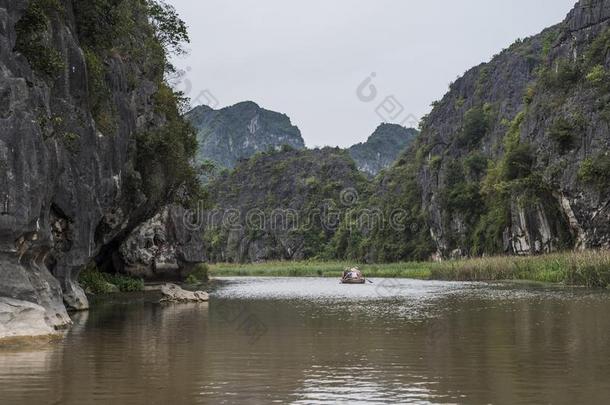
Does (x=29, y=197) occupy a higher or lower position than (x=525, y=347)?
higher

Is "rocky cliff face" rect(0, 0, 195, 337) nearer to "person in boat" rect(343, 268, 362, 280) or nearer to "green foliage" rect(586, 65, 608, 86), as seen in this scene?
"person in boat" rect(343, 268, 362, 280)

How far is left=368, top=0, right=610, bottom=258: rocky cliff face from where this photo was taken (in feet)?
158

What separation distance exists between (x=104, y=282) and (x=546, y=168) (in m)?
34.4

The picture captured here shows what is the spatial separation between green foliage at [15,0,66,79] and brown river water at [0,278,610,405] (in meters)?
7.31

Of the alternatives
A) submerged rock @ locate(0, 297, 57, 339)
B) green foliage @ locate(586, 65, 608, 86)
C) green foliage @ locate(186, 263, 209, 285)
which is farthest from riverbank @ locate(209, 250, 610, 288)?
submerged rock @ locate(0, 297, 57, 339)

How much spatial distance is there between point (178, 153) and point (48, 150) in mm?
15651

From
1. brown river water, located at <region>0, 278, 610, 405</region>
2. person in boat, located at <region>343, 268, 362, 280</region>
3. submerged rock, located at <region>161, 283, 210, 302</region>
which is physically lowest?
brown river water, located at <region>0, 278, 610, 405</region>

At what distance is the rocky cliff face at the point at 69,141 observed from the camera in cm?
1559

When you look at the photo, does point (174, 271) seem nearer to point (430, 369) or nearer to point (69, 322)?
point (69, 322)

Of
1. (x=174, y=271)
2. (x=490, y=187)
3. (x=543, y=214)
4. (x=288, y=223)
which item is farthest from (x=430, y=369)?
(x=288, y=223)

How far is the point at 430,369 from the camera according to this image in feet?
34.2

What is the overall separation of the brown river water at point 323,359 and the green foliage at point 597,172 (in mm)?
28836

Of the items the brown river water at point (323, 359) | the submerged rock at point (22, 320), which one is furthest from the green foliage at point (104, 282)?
the submerged rock at point (22, 320)

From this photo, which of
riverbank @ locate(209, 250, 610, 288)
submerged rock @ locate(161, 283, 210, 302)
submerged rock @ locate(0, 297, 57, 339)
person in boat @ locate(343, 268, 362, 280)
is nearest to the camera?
submerged rock @ locate(0, 297, 57, 339)
